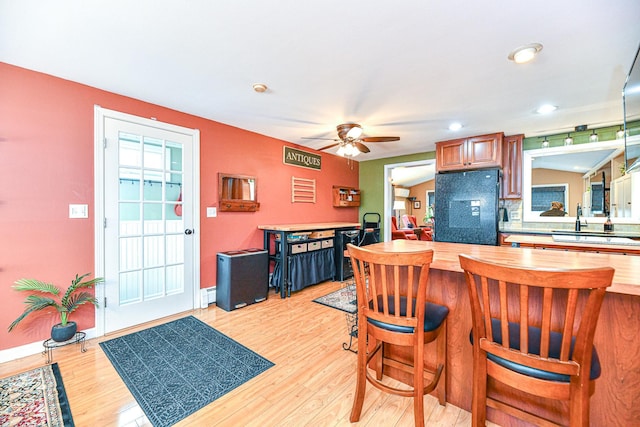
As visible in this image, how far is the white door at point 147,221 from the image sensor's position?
258 centimetres

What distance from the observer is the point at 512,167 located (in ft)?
12.7

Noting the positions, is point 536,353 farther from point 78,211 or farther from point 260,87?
point 78,211

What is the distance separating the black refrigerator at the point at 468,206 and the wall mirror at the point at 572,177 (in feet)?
2.32

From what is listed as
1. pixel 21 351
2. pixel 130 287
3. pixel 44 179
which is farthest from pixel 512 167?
pixel 21 351

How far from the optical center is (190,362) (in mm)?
2068

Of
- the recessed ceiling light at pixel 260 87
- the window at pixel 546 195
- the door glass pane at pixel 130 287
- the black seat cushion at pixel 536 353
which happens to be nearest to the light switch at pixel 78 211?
the door glass pane at pixel 130 287

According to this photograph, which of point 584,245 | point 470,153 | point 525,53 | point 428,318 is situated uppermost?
point 525,53

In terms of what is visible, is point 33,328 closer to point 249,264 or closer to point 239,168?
point 249,264

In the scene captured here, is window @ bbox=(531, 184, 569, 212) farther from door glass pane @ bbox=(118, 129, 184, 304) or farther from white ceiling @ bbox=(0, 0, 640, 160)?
door glass pane @ bbox=(118, 129, 184, 304)

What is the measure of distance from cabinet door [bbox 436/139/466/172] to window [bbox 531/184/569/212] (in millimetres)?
1143

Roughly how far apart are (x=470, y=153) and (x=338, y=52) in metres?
2.96

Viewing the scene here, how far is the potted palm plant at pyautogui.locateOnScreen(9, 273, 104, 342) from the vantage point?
210 cm

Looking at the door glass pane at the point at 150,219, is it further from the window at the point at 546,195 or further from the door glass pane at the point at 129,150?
the window at the point at 546,195

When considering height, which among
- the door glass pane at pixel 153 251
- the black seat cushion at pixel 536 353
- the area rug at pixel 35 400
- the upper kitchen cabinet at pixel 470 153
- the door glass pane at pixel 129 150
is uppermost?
the upper kitchen cabinet at pixel 470 153
